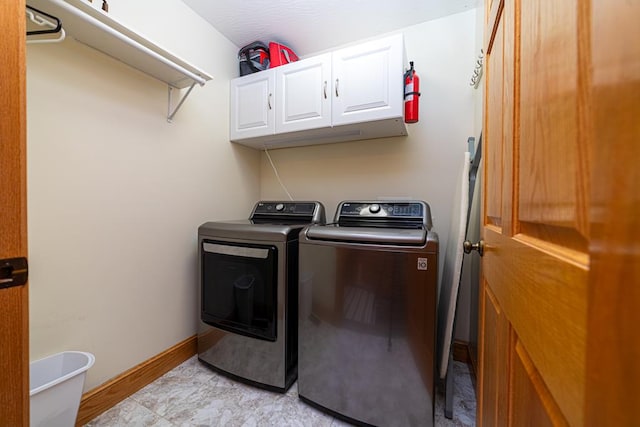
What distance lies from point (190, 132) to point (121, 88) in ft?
1.43

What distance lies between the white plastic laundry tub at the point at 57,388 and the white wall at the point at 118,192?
0.20 feet

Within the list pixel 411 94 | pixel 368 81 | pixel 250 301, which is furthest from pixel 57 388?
pixel 411 94

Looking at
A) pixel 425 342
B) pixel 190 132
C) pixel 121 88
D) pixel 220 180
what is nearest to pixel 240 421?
pixel 425 342

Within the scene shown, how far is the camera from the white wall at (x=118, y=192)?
111cm

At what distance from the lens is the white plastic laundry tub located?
3.08 feet

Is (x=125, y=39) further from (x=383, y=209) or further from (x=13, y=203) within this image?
(x=383, y=209)

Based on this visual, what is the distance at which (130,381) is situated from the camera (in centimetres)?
140

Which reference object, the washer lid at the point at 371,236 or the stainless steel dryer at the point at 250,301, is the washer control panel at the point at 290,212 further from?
the washer lid at the point at 371,236

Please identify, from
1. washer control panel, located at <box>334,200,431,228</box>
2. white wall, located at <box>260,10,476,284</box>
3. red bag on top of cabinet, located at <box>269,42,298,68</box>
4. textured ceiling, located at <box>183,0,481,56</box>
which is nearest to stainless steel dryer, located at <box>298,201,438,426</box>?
washer control panel, located at <box>334,200,431,228</box>

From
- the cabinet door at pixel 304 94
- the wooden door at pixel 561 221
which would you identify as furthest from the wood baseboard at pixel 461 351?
the cabinet door at pixel 304 94

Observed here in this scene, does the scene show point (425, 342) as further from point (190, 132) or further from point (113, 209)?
point (190, 132)

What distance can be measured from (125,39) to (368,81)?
130 centimetres

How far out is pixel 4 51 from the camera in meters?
0.54

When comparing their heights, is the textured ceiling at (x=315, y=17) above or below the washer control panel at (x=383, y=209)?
above
